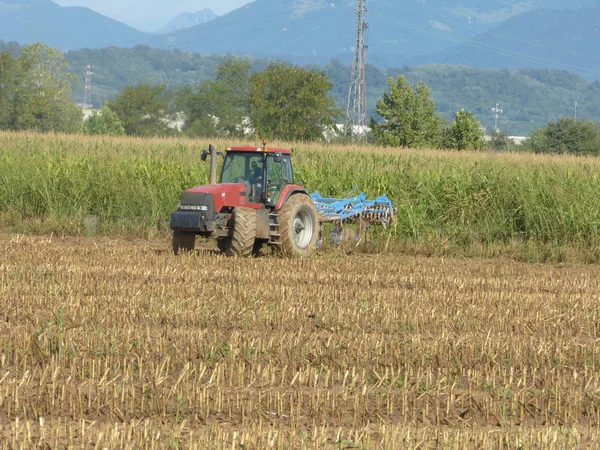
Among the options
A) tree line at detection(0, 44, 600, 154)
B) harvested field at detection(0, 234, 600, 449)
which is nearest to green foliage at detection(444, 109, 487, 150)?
tree line at detection(0, 44, 600, 154)

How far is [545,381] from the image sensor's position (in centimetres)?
658

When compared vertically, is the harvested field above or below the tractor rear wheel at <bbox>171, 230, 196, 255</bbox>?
below

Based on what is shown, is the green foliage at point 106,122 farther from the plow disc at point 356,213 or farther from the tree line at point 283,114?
the plow disc at point 356,213

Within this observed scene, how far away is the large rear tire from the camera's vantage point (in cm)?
1259

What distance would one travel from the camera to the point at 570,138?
60250 millimetres

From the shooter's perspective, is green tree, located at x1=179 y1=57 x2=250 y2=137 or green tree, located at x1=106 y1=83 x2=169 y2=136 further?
green tree, located at x1=106 y1=83 x2=169 y2=136

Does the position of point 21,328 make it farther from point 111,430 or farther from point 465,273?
point 465,273

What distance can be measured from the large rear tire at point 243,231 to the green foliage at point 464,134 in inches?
1744

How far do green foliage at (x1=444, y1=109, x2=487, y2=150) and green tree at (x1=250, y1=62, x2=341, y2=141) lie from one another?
8970mm

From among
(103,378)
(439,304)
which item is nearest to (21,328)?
(103,378)

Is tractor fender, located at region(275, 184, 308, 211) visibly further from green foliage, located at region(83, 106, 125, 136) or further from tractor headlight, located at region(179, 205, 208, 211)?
green foliage, located at region(83, 106, 125, 136)

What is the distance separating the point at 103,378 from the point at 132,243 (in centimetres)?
988

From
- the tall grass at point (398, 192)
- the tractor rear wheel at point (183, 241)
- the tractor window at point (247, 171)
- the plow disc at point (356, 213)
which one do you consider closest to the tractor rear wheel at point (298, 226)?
the tractor window at point (247, 171)

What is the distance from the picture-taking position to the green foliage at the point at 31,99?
6525cm
